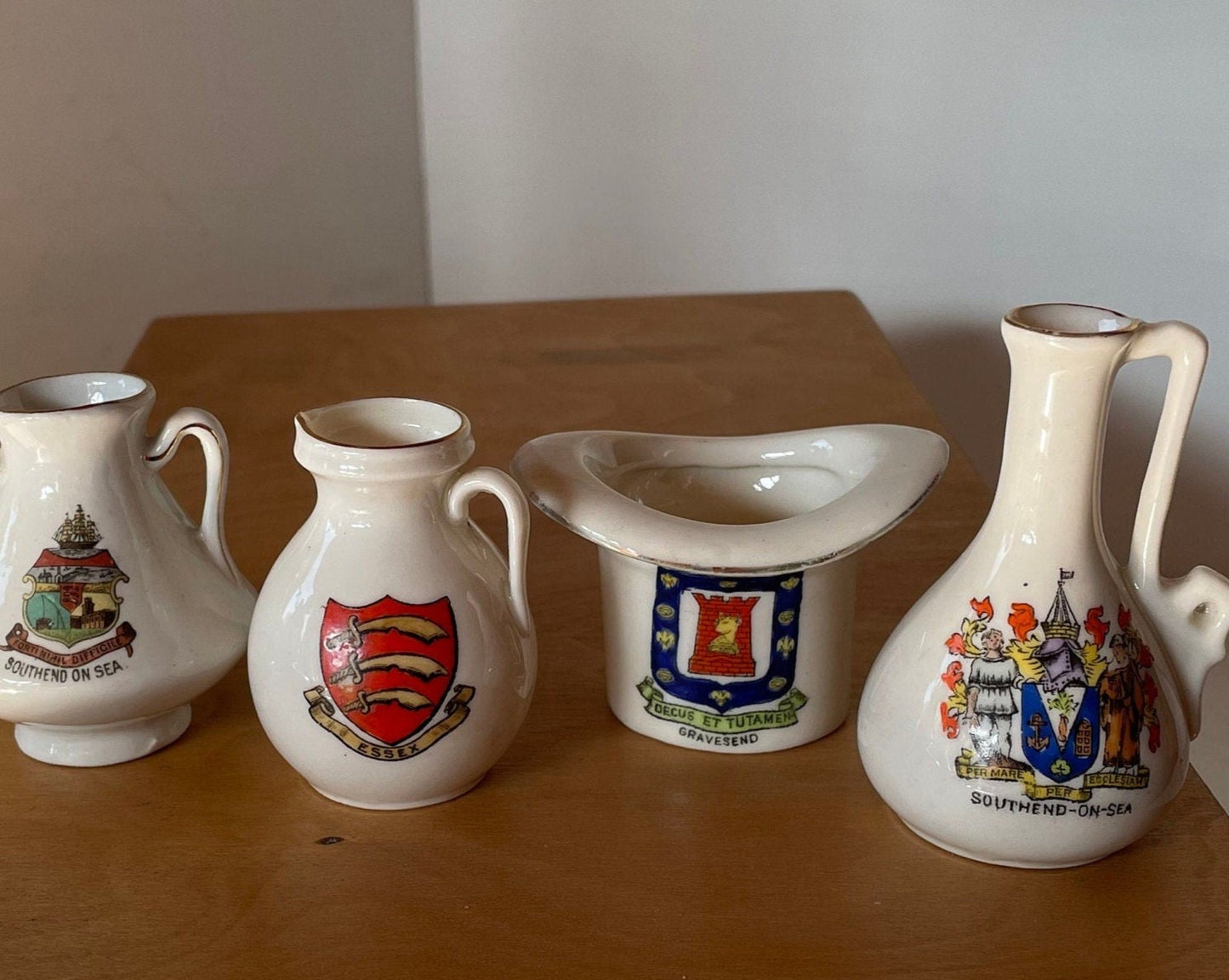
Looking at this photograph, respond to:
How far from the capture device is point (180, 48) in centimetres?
151

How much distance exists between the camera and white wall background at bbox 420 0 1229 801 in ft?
3.37

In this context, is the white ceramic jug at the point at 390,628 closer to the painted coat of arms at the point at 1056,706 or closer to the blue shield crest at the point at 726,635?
the blue shield crest at the point at 726,635

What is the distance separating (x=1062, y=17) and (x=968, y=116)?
5.1 inches

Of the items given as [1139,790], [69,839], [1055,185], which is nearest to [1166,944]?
[1139,790]

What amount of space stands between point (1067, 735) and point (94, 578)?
36 centimetres

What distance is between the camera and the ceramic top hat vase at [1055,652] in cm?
44

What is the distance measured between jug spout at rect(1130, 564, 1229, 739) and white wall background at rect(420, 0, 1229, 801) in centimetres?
53

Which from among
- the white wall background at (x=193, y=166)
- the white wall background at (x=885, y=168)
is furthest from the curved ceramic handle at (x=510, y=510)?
the white wall background at (x=193, y=166)

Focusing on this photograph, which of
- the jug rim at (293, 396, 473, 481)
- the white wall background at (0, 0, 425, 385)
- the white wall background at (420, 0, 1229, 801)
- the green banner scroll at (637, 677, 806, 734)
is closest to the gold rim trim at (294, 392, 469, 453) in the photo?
the jug rim at (293, 396, 473, 481)

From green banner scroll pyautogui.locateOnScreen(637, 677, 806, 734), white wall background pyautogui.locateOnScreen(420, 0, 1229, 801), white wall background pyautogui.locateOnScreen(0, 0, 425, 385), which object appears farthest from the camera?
white wall background pyautogui.locateOnScreen(0, 0, 425, 385)

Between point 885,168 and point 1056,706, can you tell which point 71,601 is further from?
point 885,168

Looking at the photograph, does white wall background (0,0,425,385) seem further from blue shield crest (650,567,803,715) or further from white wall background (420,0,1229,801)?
blue shield crest (650,567,803,715)

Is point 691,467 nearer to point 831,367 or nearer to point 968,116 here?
point 831,367

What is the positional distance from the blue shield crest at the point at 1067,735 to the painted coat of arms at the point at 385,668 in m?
0.20
